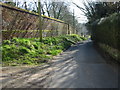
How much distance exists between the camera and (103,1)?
1928cm

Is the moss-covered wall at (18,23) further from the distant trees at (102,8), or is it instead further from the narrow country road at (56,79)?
the distant trees at (102,8)

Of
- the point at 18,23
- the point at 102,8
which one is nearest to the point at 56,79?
the point at 18,23

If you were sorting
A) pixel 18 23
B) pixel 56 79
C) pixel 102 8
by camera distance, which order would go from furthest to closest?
pixel 102 8 → pixel 18 23 → pixel 56 79

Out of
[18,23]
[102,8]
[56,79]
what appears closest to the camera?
[56,79]

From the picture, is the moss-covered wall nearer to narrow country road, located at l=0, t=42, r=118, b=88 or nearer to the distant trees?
narrow country road, located at l=0, t=42, r=118, b=88

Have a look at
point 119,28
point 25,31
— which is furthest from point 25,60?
point 25,31

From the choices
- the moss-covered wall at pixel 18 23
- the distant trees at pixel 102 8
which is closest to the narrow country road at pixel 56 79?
the moss-covered wall at pixel 18 23

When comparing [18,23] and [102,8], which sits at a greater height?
[102,8]

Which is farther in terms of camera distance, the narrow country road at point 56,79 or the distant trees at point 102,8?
the distant trees at point 102,8

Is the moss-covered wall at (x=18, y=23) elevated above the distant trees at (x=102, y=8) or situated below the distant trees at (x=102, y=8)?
below

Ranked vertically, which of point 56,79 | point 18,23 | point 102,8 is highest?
point 102,8

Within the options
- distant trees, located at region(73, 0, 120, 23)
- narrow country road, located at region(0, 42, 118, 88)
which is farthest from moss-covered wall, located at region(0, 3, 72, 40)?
distant trees, located at region(73, 0, 120, 23)

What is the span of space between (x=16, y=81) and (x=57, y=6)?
133 ft

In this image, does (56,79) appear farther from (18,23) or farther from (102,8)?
(102,8)
